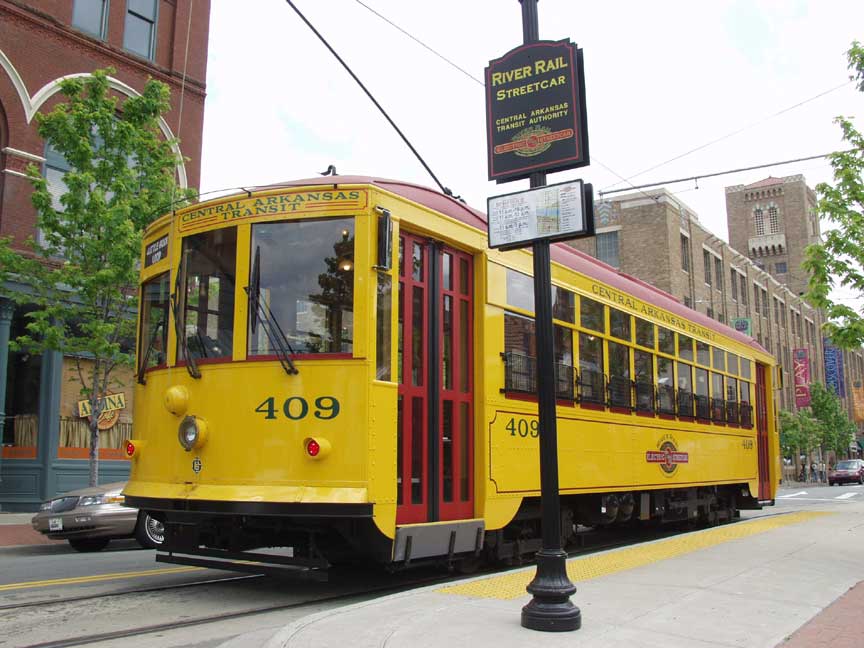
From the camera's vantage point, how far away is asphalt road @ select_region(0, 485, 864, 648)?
6.01 meters

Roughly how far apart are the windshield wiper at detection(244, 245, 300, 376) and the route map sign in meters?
1.90

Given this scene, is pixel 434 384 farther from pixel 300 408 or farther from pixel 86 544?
pixel 86 544

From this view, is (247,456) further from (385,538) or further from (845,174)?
(845,174)

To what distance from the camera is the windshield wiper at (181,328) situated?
24.4 ft

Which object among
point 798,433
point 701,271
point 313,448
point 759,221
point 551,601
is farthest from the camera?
point 759,221

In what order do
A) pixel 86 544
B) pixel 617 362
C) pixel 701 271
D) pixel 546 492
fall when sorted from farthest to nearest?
pixel 701 271 < pixel 86 544 < pixel 617 362 < pixel 546 492

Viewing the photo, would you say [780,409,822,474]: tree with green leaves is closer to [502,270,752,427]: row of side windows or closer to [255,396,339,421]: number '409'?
[502,270,752,427]: row of side windows

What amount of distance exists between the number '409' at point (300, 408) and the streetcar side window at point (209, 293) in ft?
2.03

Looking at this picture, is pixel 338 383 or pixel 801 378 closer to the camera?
pixel 338 383

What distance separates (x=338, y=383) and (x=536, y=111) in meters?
2.64

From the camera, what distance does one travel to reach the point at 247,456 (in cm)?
701

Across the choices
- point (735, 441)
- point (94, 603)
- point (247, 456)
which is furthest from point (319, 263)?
point (735, 441)

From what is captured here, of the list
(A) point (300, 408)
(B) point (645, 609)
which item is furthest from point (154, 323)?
(B) point (645, 609)

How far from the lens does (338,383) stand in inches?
271
